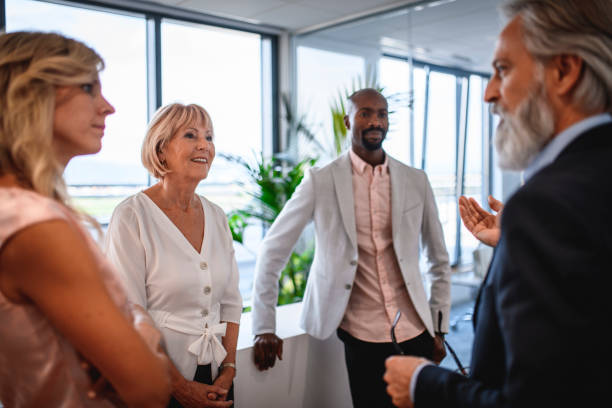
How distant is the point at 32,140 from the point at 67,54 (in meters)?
0.21

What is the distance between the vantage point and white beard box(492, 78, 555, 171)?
0.92 meters

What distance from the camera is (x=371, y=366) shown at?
202 centimetres

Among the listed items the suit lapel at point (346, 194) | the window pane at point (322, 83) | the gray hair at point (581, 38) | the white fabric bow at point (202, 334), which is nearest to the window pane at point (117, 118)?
the window pane at point (322, 83)

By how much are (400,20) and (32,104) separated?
3.83 metres

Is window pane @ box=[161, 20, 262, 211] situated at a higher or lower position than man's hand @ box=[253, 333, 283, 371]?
higher

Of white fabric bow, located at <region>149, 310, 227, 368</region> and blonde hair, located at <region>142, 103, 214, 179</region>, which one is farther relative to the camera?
blonde hair, located at <region>142, 103, 214, 179</region>

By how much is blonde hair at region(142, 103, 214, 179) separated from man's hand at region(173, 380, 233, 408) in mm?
815

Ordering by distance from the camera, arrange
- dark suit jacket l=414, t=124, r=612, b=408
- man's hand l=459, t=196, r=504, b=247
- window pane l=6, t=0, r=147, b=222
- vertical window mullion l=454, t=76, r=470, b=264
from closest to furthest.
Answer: dark suit jacket l=414, t=124, r=612, b=408, man's hand l=459, t=196, r=504, b=247, vertical window mullion l=454, t=76, r=470, b=264, window pane l=6, t=0, r=147, b=222

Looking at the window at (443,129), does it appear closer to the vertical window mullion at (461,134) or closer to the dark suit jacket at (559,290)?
the vertical window mullion at (461,134)

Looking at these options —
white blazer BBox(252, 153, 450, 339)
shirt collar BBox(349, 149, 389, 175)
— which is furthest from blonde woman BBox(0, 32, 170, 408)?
shirt collar BBox(349, 149, 389, 175)

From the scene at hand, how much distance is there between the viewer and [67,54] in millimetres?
959

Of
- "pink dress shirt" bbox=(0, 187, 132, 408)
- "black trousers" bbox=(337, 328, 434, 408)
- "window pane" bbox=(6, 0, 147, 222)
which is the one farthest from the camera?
"window pane" bbox=(6, 0, 147, 222)

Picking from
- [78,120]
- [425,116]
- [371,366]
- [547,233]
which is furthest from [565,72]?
[425,116]

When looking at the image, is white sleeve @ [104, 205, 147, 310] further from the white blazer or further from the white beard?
the white beard
